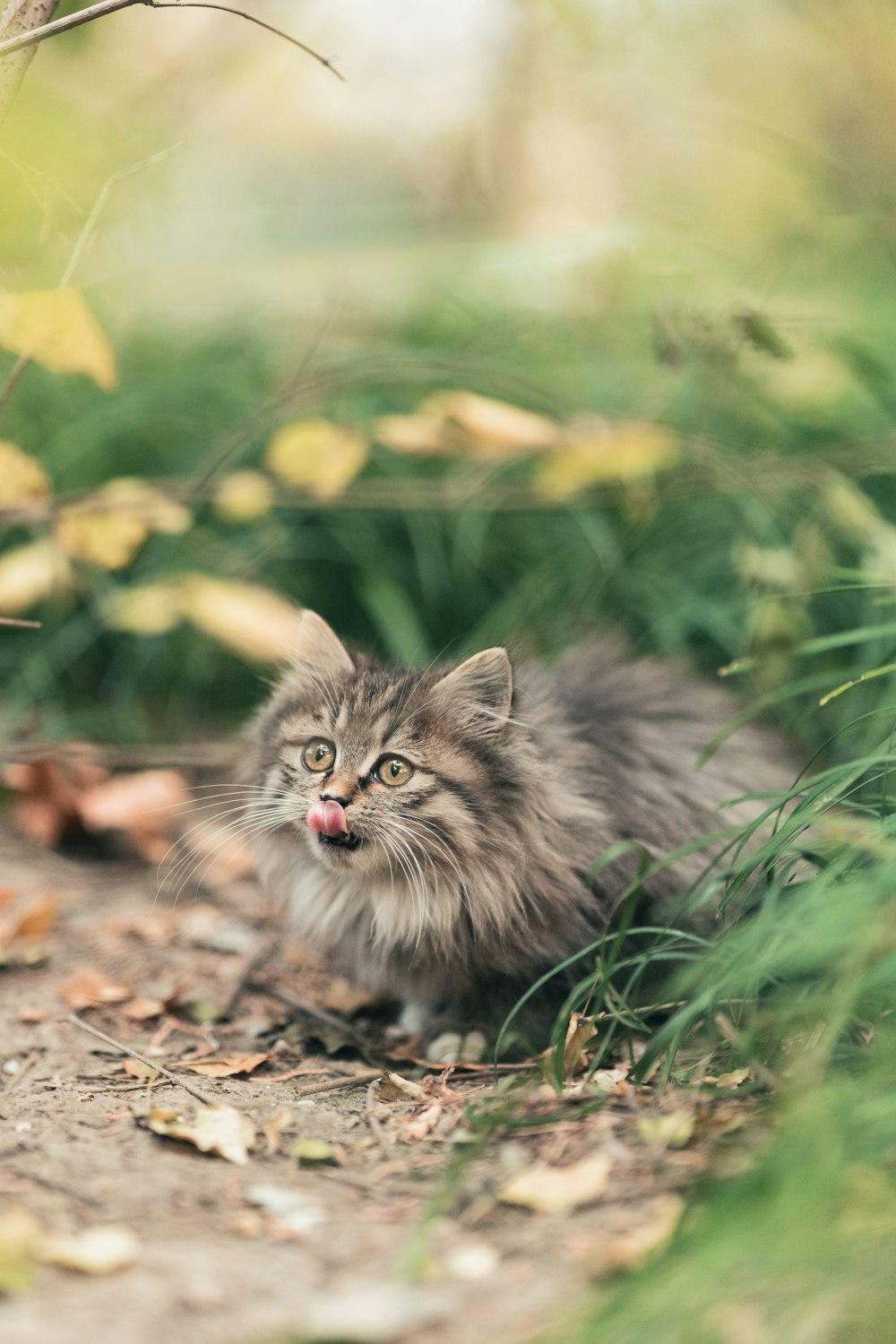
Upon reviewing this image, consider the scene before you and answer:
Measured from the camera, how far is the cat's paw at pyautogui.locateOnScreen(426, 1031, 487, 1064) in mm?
2748

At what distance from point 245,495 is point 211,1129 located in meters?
2.25

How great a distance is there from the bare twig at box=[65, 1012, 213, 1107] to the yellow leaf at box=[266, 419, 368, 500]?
5.86 feet

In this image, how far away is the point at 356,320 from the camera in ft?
19.3

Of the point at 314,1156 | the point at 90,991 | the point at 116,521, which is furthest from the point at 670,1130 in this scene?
the point at 116,521

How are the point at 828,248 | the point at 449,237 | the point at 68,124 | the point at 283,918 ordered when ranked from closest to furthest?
the point at 68,124 → the point at 283,918 → the point at 828,248 → the point at 449,237

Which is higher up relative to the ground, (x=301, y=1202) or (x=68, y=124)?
(x=68, y=124)

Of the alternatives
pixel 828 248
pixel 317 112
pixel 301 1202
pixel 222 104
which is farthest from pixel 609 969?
pixel 317 112

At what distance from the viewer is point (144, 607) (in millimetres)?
4133

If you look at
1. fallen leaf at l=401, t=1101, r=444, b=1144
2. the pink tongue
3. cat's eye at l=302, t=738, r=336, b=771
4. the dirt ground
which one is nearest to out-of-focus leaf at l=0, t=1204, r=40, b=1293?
the dirt ground

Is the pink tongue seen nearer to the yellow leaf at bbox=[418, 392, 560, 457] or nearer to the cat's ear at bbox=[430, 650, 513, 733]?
the cat's ear at bbox=[430, 650, 513, 733]

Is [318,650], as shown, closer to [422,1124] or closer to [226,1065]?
[226,1065]

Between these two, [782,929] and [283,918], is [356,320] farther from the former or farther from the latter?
[782,929]

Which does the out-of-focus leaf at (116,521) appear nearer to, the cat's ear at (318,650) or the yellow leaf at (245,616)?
the yellow leaf at (245,616)

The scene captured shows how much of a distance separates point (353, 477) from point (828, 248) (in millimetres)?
2421
